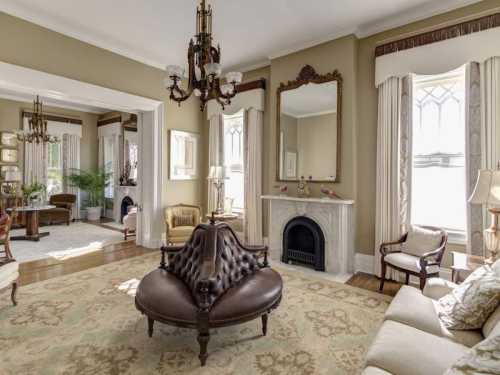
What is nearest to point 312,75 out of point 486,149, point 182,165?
point 486,149

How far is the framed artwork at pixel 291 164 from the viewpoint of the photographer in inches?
183

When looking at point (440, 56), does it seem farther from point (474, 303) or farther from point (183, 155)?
point (183, 155)

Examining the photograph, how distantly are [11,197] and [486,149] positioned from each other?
9591mm

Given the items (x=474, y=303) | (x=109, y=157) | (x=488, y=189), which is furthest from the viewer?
(x=109, y=157)

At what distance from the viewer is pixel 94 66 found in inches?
169

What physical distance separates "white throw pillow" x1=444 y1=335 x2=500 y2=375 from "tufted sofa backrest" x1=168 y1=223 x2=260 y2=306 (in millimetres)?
1469

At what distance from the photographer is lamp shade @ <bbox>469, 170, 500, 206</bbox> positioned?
2.48m

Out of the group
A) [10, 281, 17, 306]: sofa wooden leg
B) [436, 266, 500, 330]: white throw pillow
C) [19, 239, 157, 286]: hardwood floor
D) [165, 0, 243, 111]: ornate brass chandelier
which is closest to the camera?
[436, 266, 500, 330]: white throw pillow

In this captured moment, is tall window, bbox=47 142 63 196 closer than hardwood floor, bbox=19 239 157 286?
No

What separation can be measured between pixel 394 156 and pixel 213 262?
287cm

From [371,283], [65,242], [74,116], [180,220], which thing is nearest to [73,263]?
Answer: [65,242]

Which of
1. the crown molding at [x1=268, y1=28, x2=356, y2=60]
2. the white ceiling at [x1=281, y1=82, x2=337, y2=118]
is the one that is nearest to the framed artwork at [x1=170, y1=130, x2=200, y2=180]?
the white ceiling at [x1=281, y1=82, x2=337, y2=118]

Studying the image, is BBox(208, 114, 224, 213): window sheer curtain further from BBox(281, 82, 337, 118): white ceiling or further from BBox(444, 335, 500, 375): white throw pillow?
BBox(444, 335, 500, 375): white throw pillow

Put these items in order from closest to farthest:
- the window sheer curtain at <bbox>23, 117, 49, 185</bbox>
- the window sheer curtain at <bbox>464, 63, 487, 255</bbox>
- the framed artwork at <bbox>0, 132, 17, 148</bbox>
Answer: the window sheer curtain at <bbox>464, 63, 487, 255</bbox> → the framed artwork at <bbox>0, 132, 17, 148</bbox> → the window sheer curtain at <bbox>23, 117, 49, 185</bbox>
